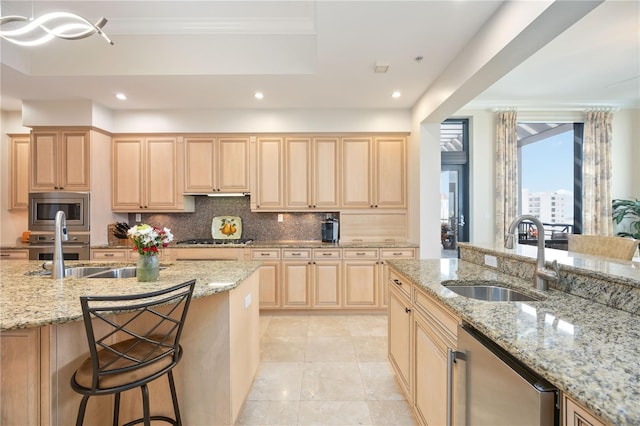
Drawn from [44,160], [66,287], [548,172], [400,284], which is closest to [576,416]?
[400,284]


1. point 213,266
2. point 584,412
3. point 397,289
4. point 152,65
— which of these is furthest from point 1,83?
point 584,412

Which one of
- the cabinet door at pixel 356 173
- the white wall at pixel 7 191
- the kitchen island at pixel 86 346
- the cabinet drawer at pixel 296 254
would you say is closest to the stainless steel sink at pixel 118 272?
the kitchen island at pixel 86 346

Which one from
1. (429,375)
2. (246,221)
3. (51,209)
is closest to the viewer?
(429,375)

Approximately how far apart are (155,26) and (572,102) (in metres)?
5.81

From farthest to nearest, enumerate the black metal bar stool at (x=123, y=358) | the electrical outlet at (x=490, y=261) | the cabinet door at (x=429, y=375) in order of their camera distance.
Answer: the electrical outlet at (x=490, y=261)
the cabinet door at (x=429, y=375)
the black metal bar stool at (x=123, y=358)

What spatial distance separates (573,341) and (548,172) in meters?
5.27

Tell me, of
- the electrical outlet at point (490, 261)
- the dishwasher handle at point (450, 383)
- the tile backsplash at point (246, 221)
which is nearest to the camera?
the dishwasher handle at point (450, 383)

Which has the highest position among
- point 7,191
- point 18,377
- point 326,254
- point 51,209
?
point 7,191

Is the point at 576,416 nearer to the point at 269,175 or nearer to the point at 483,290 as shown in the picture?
the point at 483,290

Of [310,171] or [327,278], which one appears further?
[310,171]

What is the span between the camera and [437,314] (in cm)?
150

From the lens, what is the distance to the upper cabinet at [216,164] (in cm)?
410

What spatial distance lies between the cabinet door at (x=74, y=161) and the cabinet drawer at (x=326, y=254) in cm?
305

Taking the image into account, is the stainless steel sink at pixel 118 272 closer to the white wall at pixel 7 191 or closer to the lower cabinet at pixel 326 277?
the lower cabinet at pixel 326 277
